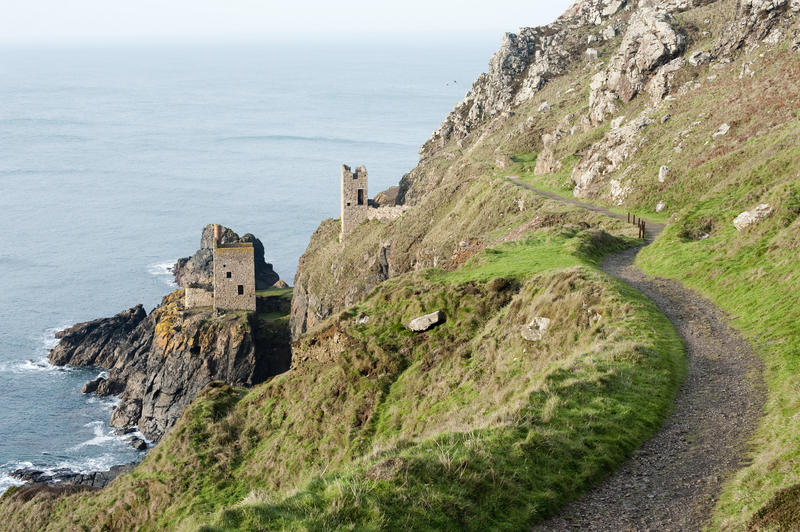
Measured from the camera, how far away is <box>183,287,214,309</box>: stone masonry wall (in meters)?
68.4

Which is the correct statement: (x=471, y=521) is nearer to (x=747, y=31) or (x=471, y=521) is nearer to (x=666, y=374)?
(x=666, y=374)

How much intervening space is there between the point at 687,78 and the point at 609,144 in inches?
333

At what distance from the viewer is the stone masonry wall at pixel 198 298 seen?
68438 mm

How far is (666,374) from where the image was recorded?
17.6 metres

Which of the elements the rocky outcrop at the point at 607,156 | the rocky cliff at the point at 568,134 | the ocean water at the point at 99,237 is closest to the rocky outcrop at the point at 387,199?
the rocky cliff at the point at 568,134

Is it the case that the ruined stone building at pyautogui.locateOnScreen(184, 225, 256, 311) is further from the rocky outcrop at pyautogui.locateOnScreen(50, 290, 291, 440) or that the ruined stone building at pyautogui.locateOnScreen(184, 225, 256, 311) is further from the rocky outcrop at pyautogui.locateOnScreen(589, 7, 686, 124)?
the rocky outcrop at pyautogui.locateOnScreen(589, 7, 686, 124)

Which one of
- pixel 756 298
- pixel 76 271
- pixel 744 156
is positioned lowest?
pixel 76 271

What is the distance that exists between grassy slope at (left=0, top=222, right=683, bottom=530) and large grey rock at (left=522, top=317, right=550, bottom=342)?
0.91 feet

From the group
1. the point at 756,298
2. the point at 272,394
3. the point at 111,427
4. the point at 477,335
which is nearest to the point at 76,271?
the point at 111,427

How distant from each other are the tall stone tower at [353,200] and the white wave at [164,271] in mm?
39564

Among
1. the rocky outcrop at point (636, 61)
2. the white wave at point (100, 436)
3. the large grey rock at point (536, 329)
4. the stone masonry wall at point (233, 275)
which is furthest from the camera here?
the stone masonry wall at point (233, 275)

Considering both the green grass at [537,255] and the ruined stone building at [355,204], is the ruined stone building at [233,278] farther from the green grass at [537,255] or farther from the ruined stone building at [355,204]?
the green grass at [537,255]

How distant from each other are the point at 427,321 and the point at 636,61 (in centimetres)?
4591

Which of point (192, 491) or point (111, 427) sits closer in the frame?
point (192, 491)
